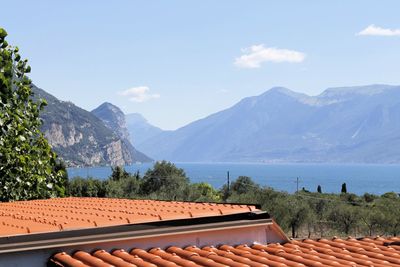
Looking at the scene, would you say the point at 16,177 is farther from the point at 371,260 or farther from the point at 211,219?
the point at 371,260

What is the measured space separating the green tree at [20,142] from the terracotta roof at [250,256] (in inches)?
372

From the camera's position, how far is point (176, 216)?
6.09m

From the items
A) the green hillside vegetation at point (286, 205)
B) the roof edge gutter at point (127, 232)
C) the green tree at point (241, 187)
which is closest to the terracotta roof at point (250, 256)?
the roof edge gutter at point (127, 232)

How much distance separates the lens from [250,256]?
540 cm

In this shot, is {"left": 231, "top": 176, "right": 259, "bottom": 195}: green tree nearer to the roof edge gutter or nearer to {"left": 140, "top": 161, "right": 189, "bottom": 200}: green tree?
{"left": 140, "top": 161, "right": 189, "bottom": 200}: green tree

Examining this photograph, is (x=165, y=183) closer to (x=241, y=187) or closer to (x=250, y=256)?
(x=241, y=187)

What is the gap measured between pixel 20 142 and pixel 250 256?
34.3ft

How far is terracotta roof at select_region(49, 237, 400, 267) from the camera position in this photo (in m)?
4.95

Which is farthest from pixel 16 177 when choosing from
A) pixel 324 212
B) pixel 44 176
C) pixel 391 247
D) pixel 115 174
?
pixel 115 174

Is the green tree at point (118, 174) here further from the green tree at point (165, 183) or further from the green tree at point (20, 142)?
the green tree at point (20, 142)

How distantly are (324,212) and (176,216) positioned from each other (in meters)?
37.3

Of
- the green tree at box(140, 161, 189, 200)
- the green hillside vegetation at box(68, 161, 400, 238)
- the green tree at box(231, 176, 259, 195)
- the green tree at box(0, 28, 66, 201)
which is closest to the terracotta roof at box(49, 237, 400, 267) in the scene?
the green tree at box(0, 28, 66, 201)

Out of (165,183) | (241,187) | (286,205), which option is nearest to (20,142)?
(286,205)

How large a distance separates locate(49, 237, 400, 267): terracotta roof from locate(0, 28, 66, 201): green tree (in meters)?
9.45
